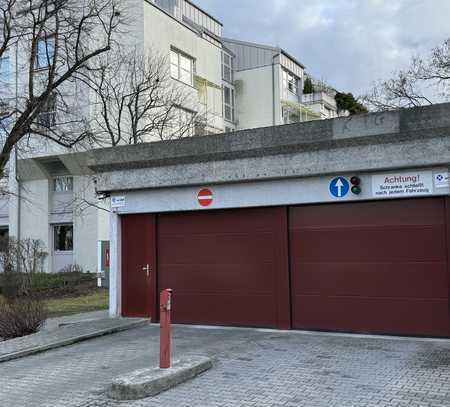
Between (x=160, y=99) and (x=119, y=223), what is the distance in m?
13.7

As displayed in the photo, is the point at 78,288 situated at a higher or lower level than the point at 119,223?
lower

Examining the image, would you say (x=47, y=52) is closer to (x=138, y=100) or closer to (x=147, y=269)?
(x=138, y=100)

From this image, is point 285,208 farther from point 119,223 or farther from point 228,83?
point 228,83

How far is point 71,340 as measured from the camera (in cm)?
988

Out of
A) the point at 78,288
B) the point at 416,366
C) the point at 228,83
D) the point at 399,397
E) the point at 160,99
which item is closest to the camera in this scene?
the point at 399,397

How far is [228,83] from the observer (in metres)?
36.8

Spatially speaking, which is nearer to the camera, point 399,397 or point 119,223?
point 399,397

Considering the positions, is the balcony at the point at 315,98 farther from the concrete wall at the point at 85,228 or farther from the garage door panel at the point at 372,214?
the garage door panel at the point at 372,214

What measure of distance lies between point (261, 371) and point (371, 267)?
3366 mm

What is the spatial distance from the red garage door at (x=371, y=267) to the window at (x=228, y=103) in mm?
26369

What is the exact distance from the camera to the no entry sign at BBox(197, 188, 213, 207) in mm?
11061

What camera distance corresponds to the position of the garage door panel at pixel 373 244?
920 cm

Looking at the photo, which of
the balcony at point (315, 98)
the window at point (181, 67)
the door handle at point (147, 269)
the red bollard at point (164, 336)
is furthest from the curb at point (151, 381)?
the balcony at point (315, 98)

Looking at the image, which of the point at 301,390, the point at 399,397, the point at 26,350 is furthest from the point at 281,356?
the point at 26,350
